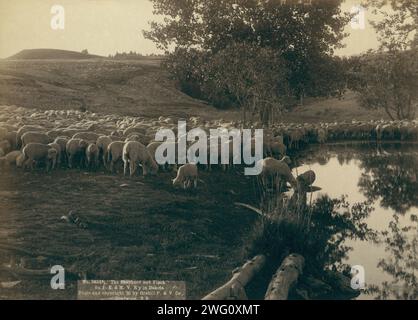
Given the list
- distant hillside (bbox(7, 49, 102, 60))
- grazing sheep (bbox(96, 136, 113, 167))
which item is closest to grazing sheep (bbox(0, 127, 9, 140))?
grazing sheep (bbox(96, 136, 113, 167))

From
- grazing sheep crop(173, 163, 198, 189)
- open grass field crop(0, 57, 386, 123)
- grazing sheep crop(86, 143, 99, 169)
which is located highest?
open grass field crop(0, 57, 386, 123)

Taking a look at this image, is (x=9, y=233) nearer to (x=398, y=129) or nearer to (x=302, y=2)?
(x=302, y=2)

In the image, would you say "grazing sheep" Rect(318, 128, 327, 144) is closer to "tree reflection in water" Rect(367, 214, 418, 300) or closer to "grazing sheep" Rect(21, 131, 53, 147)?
"grazing sheep" Rect(21, 131, 53, 147)

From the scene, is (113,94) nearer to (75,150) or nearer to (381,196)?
(75,150)

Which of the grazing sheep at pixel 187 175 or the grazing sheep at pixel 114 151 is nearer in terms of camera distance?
the grazing sheep at pixel 187 175

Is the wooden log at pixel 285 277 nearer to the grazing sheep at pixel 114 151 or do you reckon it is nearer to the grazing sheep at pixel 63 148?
the grazing sheep at pixel 114 151

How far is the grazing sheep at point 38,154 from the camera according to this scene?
14.7 m

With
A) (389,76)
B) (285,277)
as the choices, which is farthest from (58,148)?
(389,76)

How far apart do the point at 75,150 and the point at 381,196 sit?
8.31 m

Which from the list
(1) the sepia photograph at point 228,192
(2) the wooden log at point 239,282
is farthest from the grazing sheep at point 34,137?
(2) the wooden log at point 239,282

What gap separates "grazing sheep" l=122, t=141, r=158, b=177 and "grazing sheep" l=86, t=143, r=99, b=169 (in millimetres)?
879

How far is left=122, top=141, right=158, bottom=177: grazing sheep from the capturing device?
15.0m

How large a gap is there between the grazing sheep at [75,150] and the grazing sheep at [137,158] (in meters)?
1.32

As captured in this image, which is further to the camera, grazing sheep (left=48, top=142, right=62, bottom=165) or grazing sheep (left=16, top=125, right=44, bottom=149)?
grazing sheep (left=16, top=125, right=44, bottom=149)
